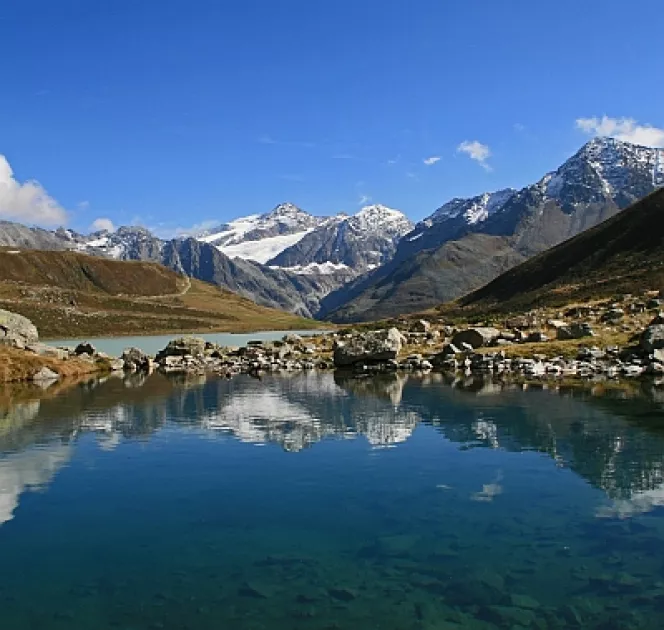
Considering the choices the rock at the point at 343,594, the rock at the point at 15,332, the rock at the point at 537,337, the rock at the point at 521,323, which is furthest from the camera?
the rock at the point at 521,323

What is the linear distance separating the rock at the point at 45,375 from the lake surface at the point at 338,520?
29967 millimetres

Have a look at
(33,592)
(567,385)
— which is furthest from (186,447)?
(567,385)

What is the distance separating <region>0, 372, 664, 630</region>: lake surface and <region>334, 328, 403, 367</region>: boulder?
113 feet

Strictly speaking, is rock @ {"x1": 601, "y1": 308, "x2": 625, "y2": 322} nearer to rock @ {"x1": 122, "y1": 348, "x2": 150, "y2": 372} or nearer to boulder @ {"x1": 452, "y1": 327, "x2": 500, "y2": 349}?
boulder @ {"x1": 452, "y1": 327, "x2": 500, "y2": 349}

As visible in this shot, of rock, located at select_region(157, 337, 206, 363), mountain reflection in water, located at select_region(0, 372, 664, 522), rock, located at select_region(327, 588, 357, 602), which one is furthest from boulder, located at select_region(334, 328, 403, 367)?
rock, located at select_region(327, 588, 357, 602)

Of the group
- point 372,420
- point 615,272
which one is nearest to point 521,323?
point 372,420

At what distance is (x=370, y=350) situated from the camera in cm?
8331

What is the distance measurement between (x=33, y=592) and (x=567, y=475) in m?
22.0

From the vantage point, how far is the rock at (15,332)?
85.2m

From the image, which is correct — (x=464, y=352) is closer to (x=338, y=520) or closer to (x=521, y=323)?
(x=521, y=323)

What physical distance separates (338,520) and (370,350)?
59.1 meters

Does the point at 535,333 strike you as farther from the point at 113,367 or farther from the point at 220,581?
the point at 220,581

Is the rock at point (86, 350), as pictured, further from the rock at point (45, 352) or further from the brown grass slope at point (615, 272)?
the brown grass slope at point (615, 272)

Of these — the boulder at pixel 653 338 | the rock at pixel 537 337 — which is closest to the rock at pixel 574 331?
the rock at pixel 537 337
